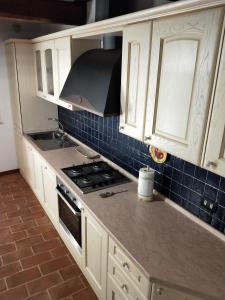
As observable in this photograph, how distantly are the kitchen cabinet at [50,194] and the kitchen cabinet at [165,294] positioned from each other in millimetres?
1478

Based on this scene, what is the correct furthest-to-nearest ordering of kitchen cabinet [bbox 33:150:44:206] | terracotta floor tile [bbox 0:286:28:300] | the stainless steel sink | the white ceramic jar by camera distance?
the stainless steel sink → kitchen cabinet [bbox 33:150:44:206] → terracotta floor tile [bbox 0:286:28:300] → the white ceramic jar

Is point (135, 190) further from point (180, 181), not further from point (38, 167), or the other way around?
point (38, 167)

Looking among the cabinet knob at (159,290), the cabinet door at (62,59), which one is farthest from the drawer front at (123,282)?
the cabinet door at (62,59)

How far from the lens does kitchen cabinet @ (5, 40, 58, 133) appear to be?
3.08m

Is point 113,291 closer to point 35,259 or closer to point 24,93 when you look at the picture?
point 35,259

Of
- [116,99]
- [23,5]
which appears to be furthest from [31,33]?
[116,99]

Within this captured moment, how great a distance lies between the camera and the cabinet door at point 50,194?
8.08 ft

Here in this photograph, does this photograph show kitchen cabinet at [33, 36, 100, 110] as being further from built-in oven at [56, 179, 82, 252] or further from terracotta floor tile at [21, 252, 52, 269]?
terracotta floor tile at [21, 252, 52, 269]

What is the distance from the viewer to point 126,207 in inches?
67.9

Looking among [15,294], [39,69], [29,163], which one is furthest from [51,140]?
[15,294]

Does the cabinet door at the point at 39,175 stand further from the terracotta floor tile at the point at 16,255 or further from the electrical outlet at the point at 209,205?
the electrical outlet at the point at 209,205

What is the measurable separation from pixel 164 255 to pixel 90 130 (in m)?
1.79

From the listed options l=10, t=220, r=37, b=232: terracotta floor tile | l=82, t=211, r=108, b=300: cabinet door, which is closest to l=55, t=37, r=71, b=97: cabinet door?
l=82, t=211, r=108, b=300: cabinet door

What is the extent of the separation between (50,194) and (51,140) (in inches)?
38.3
